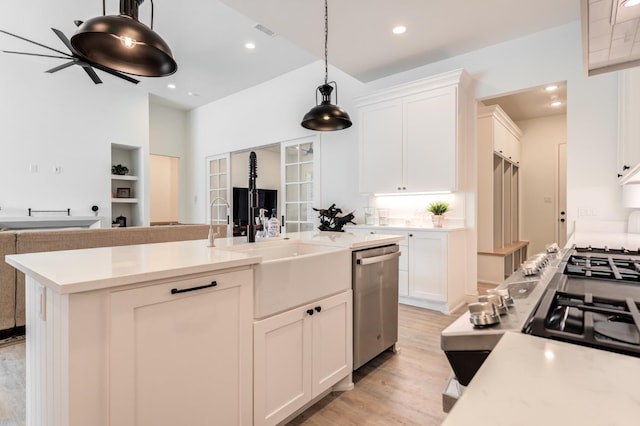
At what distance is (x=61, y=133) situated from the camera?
565 centimetres

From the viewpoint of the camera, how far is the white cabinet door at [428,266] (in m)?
3.56

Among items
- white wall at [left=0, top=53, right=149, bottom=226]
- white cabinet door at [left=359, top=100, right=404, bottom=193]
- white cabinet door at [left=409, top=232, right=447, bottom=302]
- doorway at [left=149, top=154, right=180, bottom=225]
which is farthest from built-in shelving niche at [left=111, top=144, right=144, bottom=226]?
white cabinet door at [left=409, top=232, right=447, bottom=302]

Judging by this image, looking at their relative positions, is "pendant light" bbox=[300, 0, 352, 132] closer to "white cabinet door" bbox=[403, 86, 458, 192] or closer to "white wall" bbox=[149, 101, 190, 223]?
"white cabinet door" bbox=[403, 86, 458, 192]

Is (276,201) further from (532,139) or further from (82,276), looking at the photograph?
(82,276)

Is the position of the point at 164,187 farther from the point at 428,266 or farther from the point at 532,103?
the point at 532,103

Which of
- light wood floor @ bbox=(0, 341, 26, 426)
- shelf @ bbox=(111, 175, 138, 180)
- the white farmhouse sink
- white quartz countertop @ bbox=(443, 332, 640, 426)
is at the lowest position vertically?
light wood floor @ bbox=(0, 341, 26, 426)

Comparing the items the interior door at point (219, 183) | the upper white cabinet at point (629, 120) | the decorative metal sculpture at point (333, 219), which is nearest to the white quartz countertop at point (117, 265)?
the upper white cabinet at point (629, 120)

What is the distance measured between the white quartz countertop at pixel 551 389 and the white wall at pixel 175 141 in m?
8.08

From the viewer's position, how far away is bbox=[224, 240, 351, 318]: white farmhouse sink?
1528mm

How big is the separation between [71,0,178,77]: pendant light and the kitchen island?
38.1 inches

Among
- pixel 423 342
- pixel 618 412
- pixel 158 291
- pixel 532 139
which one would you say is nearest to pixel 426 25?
pixel 423 342

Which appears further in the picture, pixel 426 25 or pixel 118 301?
pixel 426 25

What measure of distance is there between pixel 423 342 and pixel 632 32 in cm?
244

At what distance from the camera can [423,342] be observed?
279cm
